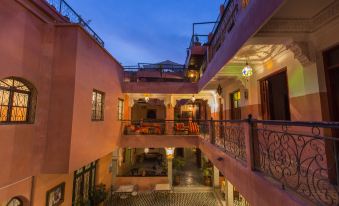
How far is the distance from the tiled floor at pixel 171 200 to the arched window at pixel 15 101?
7.60 meters

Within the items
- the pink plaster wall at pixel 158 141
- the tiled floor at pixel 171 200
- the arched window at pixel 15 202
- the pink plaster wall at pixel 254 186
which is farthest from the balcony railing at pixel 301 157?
the tiled floor at pixel 171 200

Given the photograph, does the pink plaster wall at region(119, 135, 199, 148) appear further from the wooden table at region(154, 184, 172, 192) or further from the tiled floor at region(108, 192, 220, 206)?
the tiled floor at region(108, 192, 220, 206)

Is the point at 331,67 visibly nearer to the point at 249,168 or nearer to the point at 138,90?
the point at 249,168

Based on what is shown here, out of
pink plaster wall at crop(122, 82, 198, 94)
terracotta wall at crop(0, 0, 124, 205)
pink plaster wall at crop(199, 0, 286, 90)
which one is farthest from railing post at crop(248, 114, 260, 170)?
pink plaster wall at crop(122, 82, 198, 94)

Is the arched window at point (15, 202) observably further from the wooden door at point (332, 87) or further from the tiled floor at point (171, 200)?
the wooden door at point (332, 87)

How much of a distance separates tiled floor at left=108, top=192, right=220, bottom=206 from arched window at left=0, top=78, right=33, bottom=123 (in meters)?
7.60

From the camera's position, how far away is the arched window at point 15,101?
4.16 m

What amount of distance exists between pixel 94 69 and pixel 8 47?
315 centimetres

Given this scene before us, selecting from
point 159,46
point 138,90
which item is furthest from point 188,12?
point 138,90

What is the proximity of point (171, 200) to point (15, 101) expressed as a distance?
30.1 feet

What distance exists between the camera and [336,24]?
3240mm

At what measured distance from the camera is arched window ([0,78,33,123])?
416 centimetres

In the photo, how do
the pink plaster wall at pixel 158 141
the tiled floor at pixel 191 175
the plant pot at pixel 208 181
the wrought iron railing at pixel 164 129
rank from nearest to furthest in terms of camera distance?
the pink plaster wall at pixel 158 141 < the wrought iron railing at pixel 164 129 < the plant pot at pixel 208 181 < the tiled floor at pixel 191 175

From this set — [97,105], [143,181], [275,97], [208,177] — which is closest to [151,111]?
[143,181]
